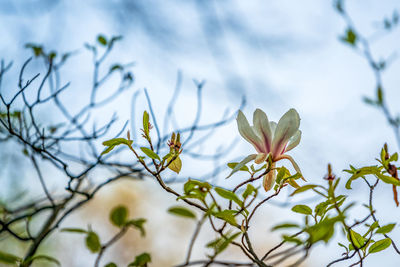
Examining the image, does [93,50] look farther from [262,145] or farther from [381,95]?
[381,95]

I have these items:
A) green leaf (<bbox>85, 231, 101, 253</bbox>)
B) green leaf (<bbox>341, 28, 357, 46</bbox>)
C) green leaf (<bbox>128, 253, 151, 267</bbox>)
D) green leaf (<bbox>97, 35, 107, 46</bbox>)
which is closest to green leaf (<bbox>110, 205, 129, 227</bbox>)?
green leaf (<bbox>85, 231, 101, 253</bbox>)

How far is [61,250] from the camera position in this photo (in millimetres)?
3355

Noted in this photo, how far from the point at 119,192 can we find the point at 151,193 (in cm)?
47

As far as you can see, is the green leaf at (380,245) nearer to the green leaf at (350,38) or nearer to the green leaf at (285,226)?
the green leaf at (285,226)

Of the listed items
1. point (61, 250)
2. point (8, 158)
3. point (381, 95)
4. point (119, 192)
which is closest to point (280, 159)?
point (381, 95)

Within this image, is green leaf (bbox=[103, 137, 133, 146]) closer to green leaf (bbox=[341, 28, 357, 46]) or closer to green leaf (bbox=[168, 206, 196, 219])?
green leaf (bbox=[168, 206, 196, 219])

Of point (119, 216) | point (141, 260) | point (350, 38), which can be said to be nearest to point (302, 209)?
point (141, 260)

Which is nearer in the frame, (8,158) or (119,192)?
(8,158)

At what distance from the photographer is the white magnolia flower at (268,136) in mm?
580

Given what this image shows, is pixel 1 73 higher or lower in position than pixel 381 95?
lower

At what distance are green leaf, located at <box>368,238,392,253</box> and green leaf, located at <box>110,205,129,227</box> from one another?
508mm

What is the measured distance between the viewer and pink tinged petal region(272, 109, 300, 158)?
0.57 meters

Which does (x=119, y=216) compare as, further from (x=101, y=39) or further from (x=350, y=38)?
(x=350, y=38)

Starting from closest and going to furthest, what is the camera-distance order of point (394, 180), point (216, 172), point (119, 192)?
point (394, 180)
point (216, 172)
point (119, 192)
